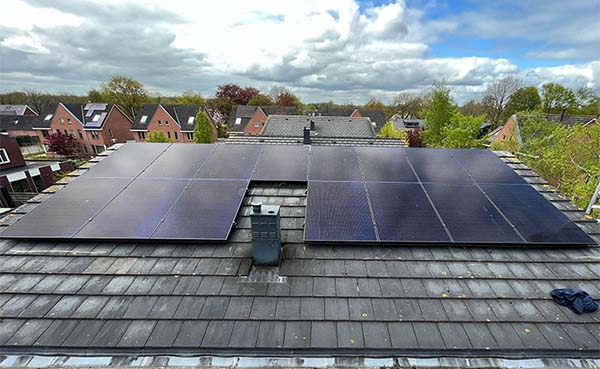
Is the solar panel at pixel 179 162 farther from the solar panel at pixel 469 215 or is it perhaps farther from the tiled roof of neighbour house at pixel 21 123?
the tiled roof of neighbour house at pixel 21 123

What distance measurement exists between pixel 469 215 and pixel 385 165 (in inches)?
80.7

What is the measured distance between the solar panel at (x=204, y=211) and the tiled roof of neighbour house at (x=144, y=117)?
139ft

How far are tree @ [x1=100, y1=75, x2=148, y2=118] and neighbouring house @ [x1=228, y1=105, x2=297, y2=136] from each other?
1942 centimetres

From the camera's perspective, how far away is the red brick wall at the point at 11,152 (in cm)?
2521

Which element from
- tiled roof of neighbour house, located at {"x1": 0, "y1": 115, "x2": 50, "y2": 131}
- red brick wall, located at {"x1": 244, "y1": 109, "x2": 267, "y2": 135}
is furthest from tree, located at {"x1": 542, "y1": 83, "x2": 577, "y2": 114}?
tiled roof of neighbour house, located at {"x1": 0, "y1": 115, "x2": 50, "y2": 131}

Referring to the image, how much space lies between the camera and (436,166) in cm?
612

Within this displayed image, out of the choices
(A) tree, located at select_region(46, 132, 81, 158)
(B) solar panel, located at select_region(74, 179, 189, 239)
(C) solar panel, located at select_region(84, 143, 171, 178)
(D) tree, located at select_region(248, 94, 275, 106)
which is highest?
(D) tree, located at select_region(248, 94, 275, 106)

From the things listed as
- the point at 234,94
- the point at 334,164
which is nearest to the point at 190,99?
the point at 234,94

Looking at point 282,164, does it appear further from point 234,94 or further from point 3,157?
point 234,94

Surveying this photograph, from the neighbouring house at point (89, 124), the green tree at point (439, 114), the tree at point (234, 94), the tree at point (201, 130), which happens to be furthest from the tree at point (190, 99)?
the green tree at point (439, 114)

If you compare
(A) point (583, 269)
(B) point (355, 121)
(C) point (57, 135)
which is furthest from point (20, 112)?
(A) point (583, 269)

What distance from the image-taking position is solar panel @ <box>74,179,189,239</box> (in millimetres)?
4344

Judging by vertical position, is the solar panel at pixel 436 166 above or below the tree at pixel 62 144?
above

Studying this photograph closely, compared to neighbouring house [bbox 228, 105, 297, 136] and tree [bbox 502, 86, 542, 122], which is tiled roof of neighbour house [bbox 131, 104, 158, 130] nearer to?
neighbouring house [bbox 228, 105, 297, 136]
